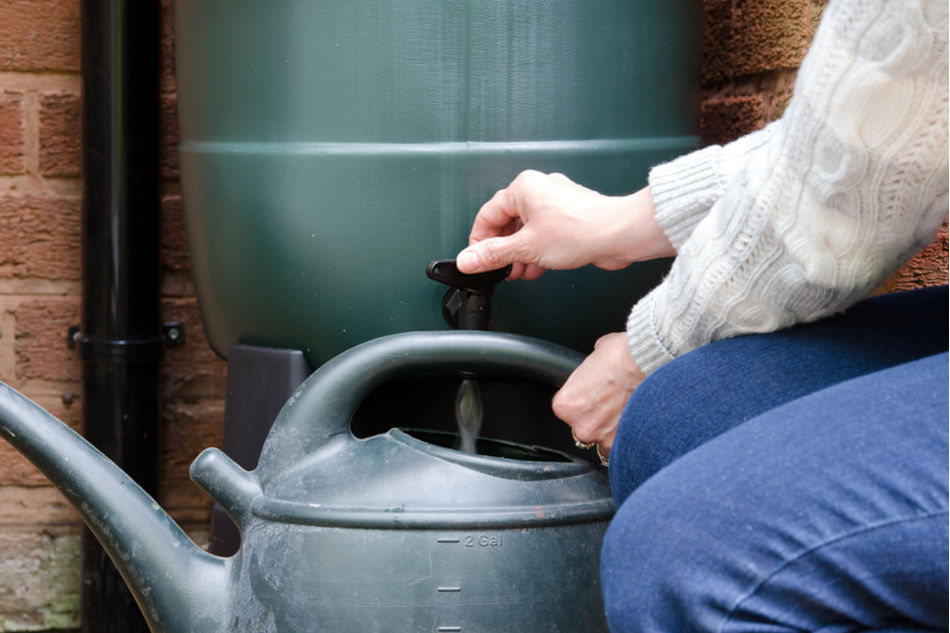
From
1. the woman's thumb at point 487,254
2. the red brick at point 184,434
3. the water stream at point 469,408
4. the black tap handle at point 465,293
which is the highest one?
the woman's thumb at point 487,254

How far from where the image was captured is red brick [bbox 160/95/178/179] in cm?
133

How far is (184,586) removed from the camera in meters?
0.76

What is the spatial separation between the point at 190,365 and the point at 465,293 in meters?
0.70

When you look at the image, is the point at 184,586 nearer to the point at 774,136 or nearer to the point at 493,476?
the point at 493,476

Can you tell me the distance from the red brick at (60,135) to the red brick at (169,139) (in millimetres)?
125

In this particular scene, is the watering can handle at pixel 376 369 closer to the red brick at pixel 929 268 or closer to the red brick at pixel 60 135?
the red brick at pixel 929 268

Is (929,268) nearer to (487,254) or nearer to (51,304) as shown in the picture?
(487,254)

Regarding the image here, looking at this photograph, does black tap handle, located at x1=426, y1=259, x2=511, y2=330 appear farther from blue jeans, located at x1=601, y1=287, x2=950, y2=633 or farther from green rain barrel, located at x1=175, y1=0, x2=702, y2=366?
blue jeans, located at x1=601, y1=287, x2=950, y2=633

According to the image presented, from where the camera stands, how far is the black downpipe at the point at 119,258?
1.20 meters

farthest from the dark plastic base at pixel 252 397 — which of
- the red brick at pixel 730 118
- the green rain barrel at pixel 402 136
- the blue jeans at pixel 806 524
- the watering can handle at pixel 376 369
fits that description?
the red brick at pixel 730 118

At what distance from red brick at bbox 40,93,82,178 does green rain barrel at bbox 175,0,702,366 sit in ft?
1.44

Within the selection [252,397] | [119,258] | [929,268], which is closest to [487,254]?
[252,397]

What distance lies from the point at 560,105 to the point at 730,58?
446 millimetres

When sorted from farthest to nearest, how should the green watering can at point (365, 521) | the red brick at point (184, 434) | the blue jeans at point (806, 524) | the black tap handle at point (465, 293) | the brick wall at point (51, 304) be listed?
the red brick at point (184, 434), the brick wall at point (51, 304), the black tap handle at point (465, 293), the green watering can at point (365, 521), the blue jeans at point (806, 524)
